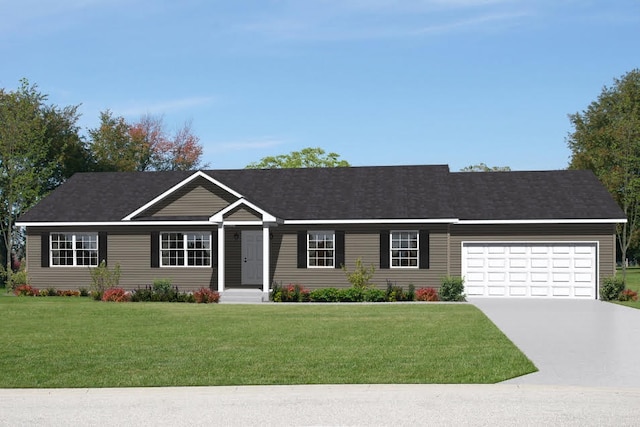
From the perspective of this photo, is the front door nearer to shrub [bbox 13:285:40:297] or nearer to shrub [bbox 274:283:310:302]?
shrub [bbox 274:283:310:302]

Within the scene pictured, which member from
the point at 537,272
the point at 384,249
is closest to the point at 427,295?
the point at 384,249

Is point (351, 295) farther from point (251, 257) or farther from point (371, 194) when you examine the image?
point (371, 194)

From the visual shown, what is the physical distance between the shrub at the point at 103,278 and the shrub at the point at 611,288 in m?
19.2

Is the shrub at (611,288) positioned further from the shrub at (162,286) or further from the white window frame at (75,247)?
the white window frame at (75,247)

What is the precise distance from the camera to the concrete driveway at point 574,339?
12164mm

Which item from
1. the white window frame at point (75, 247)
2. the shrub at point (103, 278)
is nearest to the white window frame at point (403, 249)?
the shrub at point (103, 278)

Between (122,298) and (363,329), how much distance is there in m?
13.8

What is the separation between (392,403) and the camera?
394 inches

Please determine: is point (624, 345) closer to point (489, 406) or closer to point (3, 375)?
point (489, 406)

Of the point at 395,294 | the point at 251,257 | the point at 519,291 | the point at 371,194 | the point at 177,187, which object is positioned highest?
the point at 177,187

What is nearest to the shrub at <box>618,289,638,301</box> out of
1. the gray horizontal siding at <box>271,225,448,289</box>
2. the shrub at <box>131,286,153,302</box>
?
the gray horizontal siding at <box>271,225,448,289</box>

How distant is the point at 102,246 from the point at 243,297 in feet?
25.0

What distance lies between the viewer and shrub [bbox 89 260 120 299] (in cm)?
3331

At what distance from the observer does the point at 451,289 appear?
29.8 meters
